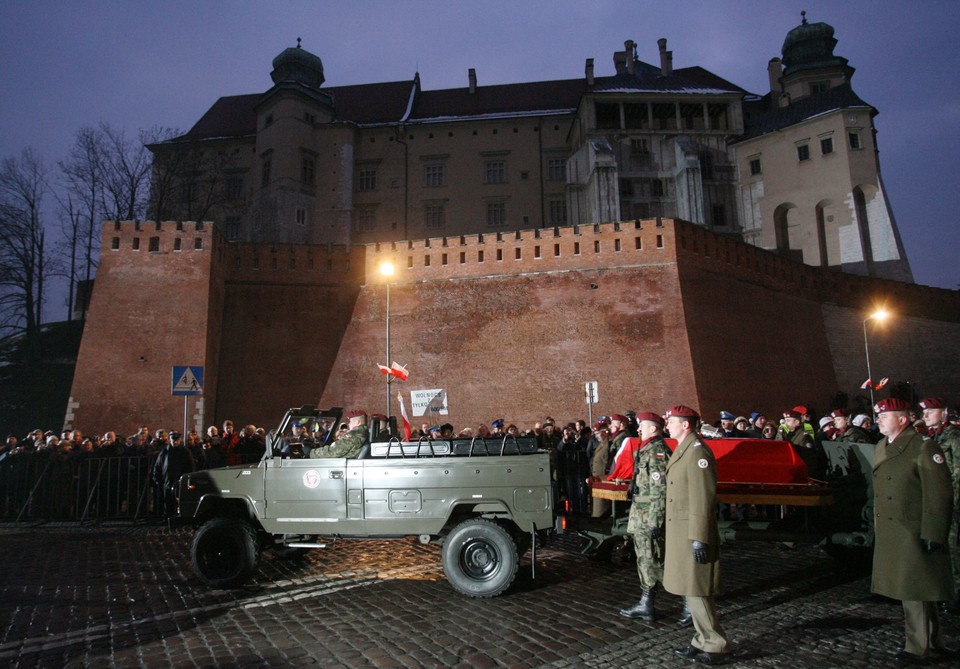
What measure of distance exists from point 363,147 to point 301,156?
16.6 ft

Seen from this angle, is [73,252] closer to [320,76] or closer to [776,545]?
[320,76]

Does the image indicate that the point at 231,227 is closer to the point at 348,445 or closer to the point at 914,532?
the point at 348,445

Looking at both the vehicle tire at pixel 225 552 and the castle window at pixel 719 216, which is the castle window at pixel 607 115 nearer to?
the castle window at pixel 719 216

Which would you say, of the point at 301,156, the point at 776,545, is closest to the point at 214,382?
the point at 776,545

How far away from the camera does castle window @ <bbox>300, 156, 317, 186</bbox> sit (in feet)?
144

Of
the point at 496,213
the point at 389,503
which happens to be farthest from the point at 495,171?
the point at 389,503

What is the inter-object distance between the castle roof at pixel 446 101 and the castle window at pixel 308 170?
5.31 metres

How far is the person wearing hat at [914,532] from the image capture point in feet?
14.6

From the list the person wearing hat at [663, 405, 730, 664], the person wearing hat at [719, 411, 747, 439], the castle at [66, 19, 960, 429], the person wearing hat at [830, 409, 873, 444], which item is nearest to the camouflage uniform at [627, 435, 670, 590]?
the person wearing hat at [663, 405, 730, 664]

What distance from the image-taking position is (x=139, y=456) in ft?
39.1

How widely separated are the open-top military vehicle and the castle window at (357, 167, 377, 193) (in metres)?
41.1

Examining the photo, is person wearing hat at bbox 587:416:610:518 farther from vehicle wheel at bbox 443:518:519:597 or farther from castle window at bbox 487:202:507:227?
castle window at bbox 487:202:507:227

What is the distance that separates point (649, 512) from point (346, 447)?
3.35 m

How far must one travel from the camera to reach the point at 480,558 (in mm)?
6688
